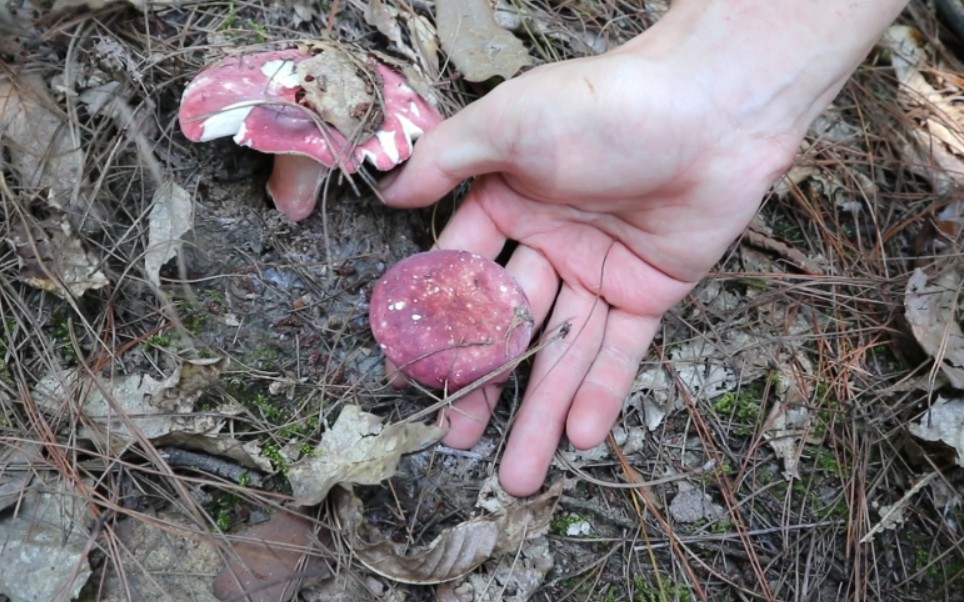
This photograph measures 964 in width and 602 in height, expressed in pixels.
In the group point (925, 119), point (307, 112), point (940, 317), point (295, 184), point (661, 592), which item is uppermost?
point (307, 112)

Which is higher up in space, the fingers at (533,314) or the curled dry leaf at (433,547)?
the fingers at (533,314)

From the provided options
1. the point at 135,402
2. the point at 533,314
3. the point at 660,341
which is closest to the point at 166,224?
the point at 135,402

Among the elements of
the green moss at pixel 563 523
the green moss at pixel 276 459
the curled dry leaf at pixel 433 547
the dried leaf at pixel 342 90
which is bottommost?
the green moss at pixel 563 523

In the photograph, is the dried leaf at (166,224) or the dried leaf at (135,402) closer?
the dried leaf at (135,402)

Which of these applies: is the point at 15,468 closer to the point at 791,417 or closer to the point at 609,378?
the point at 609,378

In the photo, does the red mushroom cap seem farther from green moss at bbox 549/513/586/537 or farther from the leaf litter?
green moss at bbox 549/513/586/537

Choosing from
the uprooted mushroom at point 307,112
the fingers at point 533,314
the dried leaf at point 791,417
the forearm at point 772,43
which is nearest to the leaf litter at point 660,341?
the dried leaf at point 791,417

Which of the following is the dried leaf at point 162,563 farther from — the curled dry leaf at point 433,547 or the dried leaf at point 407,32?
the dried leaf at point 407,32

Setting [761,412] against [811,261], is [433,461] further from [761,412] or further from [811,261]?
A: [811,261]
